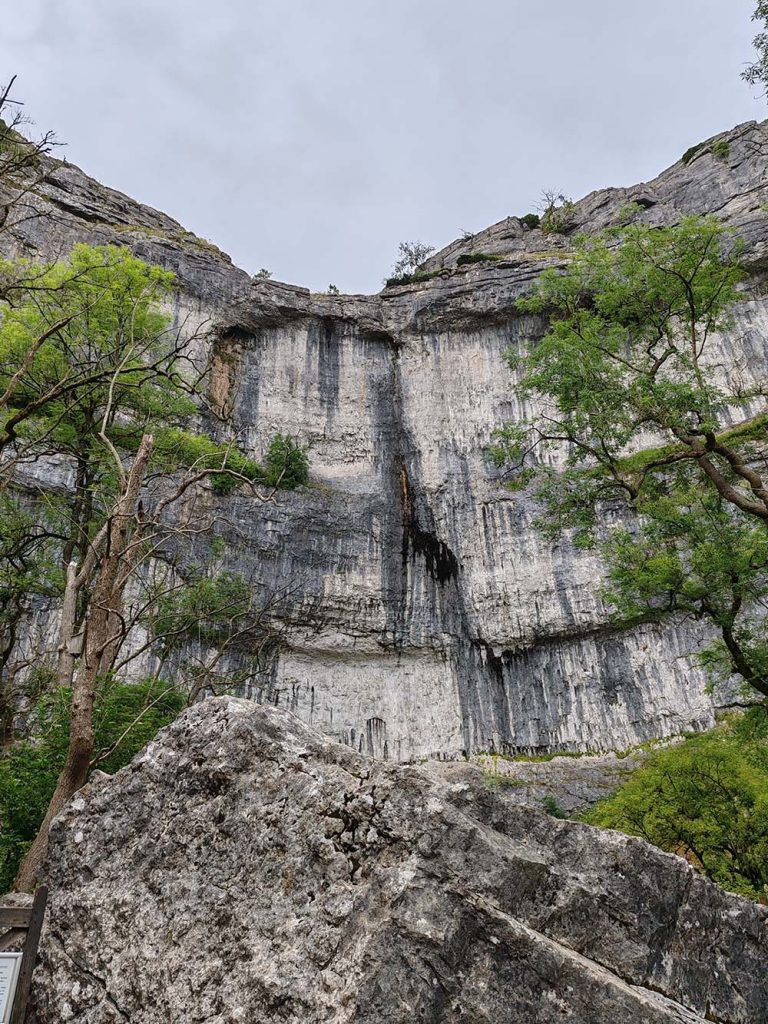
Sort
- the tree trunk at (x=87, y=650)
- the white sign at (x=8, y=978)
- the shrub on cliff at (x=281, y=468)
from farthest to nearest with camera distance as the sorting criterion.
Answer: the shrub on cliff at (x=281, y=468) < the tree trunk at (x=87, y=650) < the white sign at (x=8, y=978)

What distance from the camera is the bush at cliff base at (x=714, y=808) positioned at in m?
11.9

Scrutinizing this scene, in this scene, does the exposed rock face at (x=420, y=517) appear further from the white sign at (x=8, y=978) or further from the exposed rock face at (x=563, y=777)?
the white sign at (x=8, y=978)

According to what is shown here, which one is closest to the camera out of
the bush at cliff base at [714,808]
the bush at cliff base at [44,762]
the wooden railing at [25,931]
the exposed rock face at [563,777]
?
the wooden railing at [25,931]

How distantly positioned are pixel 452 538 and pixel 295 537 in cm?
716

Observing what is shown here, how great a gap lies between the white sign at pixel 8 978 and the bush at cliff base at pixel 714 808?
420 inches

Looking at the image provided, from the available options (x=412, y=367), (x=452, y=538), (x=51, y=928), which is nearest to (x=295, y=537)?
(x=452, y=538)

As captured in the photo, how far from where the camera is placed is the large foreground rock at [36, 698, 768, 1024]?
10.8 ft

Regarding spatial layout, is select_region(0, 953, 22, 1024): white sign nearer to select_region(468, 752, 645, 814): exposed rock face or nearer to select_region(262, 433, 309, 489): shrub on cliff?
select_region(468, 752, 645, 814): exposed rock face

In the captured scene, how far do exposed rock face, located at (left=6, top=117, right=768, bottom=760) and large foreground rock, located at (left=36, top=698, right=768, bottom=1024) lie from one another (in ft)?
72.2

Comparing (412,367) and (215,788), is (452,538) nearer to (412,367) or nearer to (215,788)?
(412,367)

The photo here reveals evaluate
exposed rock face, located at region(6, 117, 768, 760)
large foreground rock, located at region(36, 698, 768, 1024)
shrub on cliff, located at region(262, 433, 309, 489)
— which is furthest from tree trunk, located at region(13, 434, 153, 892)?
shrub on cliff, located at region(262, 433, 309, 489)

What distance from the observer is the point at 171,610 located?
16.3m

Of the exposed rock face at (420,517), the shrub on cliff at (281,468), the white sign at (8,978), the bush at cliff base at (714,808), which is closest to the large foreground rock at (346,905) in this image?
the white sign at (8,978)

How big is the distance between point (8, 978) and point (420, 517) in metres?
29.6
